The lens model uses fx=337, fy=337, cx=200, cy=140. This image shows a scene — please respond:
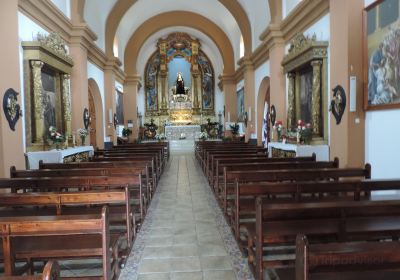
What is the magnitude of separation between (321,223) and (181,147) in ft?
49.8

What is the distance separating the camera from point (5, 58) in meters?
5.82

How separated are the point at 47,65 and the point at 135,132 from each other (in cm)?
1119

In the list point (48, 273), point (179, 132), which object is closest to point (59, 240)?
point (48, 273)

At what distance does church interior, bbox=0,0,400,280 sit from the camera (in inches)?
98.0

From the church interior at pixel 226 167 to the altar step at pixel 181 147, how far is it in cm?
380

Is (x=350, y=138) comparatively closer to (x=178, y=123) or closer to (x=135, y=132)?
(x=135, y=132)

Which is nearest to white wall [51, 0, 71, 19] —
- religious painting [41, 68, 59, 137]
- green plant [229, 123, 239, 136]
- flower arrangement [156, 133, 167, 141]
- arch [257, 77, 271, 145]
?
religious painting [41, 68, 59, 137]

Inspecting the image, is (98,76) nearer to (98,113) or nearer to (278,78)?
(98,113)

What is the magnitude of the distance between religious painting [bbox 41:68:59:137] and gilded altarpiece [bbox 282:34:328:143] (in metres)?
6.07

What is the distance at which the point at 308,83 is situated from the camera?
8367mm

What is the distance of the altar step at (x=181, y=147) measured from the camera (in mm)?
16938

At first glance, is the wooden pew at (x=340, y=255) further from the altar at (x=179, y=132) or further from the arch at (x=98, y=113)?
the altar at (x=179, y=132)

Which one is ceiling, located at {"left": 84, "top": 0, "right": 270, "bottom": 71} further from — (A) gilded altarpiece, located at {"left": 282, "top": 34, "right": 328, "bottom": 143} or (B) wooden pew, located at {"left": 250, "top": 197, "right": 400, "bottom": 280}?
(B) wooden pew, located at {"left": 250, "top": 197, "right": 400, "bottom": 280}

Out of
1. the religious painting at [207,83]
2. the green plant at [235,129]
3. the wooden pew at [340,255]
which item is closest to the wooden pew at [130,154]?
the wooden pew at [340,255]
